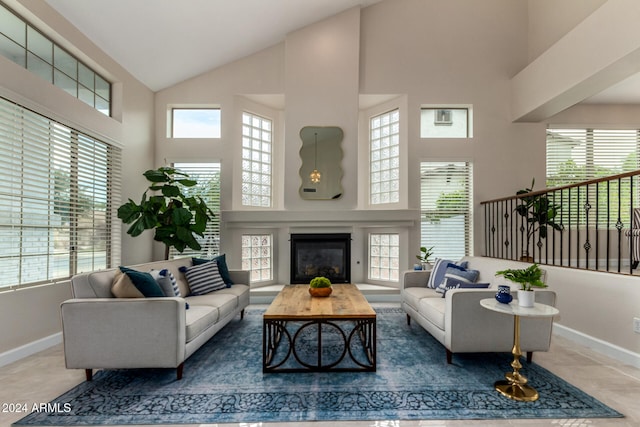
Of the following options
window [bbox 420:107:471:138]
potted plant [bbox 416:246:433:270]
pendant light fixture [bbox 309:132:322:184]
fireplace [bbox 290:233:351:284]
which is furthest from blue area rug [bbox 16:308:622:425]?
window [bbox 420:107:471:138]

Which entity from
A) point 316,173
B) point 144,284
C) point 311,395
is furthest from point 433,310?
point 316,173

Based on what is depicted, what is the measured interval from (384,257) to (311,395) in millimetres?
3363

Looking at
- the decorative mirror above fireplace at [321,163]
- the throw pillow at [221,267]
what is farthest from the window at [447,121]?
the throw pillow at [221,267]

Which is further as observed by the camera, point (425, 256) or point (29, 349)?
point (425, 256)

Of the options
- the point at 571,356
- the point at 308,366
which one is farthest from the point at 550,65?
the point at 308,366

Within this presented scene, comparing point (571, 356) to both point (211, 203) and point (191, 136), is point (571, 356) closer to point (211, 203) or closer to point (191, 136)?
point (211, 203)

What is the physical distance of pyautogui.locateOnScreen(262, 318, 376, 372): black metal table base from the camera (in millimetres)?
2561

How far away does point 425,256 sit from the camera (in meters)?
4.92

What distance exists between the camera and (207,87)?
16.9 feet

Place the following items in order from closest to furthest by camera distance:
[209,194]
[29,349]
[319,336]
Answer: [319,336] → [29,349] → [209,194]

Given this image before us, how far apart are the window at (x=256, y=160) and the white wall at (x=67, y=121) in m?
1.50

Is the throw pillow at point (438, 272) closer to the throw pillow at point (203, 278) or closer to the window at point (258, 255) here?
the throw pillow at point (203, 278)

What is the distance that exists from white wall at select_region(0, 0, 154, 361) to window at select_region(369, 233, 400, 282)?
359 centimetres

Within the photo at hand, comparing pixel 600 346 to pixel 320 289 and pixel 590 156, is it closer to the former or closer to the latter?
pixel 320 289
